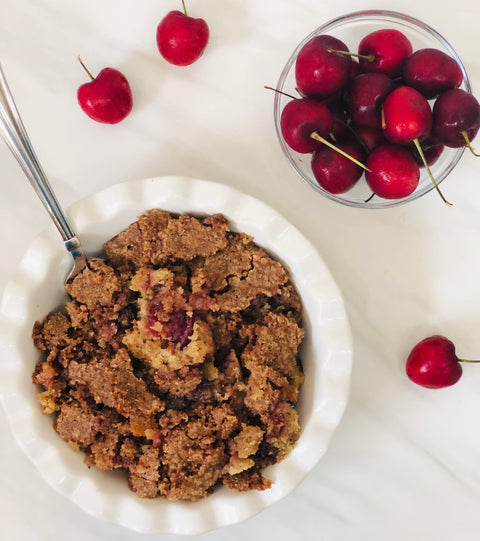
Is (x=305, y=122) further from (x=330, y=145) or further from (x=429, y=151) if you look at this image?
(x=429, y=151)

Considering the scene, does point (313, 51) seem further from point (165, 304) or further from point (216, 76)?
point (165, 304)

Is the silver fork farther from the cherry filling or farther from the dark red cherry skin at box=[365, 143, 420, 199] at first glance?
the dark red cherry skin at box=[365, 143, 420, 199]

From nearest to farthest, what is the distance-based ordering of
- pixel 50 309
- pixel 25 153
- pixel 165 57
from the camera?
pixel 25 153 < pixel 50 309 < pixel 165 57

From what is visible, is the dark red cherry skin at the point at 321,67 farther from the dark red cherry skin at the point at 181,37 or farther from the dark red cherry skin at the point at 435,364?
the dark red cherry skin at the point at 435,364

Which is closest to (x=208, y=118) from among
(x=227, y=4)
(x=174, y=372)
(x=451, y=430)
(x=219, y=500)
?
(x=227, y=4)

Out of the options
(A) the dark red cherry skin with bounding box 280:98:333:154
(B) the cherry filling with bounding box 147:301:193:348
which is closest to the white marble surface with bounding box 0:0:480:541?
(A) the dark red cherry skin with bounding box 280:98:333:154

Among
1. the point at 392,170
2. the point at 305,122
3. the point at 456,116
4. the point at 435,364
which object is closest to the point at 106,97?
the point at 305,122
